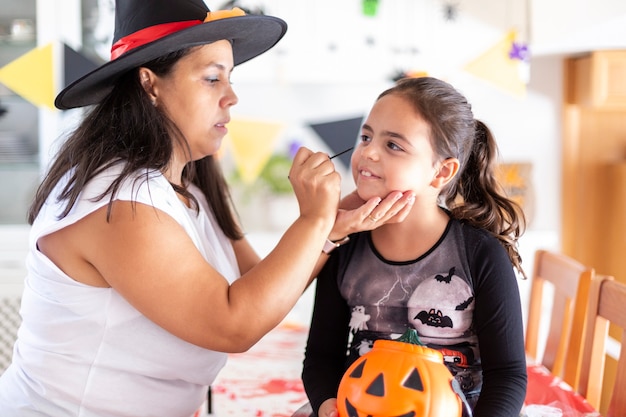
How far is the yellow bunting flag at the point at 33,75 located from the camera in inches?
111

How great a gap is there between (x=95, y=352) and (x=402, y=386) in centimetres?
60

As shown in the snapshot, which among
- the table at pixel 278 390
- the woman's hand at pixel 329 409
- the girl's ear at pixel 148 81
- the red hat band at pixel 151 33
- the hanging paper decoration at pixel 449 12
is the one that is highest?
the hanging paper decoration at pixel 449 12

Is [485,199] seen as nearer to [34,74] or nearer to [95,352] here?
[95,352]

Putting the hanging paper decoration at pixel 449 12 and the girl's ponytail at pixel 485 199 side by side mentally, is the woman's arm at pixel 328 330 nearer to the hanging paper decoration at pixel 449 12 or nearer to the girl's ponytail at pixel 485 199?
the girl's ponytail at pixel 485 199

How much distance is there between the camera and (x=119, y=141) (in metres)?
1.33

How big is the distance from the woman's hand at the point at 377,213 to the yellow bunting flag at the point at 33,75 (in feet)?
6.48

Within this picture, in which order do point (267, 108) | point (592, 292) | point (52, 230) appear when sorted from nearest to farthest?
point (52, 230) < point (592, 292) < point (267, 108)

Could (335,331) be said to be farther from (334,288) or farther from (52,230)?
(52,230)

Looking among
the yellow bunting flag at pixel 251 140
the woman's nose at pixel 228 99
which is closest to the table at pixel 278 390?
the woman's nose at pixel 228 99

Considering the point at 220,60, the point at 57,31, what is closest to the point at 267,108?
the point at 57,31

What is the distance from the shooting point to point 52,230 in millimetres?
1235

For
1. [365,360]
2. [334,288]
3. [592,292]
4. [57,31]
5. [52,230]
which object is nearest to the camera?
[365,360]

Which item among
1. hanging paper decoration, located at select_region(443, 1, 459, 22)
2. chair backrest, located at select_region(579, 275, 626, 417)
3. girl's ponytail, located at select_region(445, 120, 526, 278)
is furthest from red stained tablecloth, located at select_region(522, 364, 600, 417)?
hanging paper decoration, located at select_region(443, 1, 459, 22)

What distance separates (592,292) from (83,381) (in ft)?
3.56
